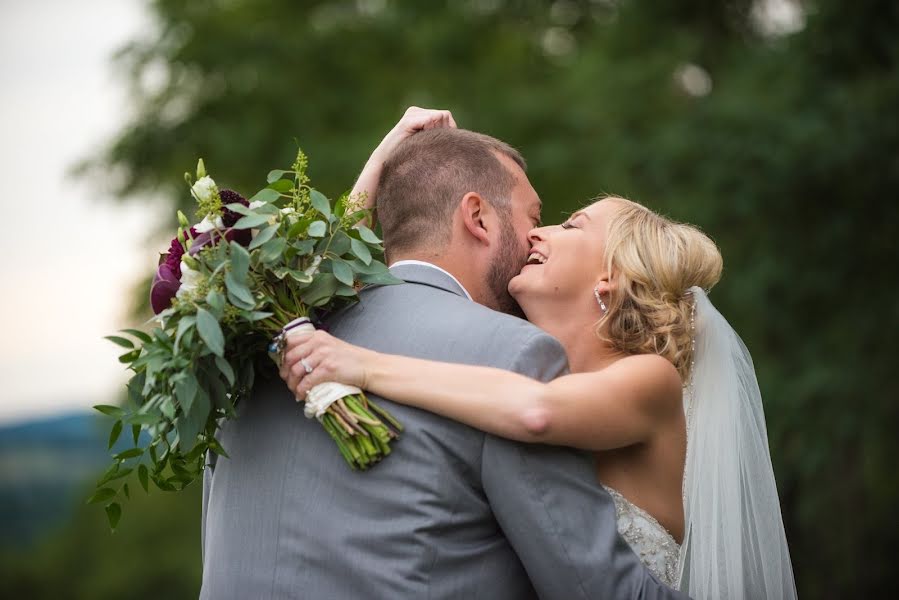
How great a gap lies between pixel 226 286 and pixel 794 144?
7.55 metres

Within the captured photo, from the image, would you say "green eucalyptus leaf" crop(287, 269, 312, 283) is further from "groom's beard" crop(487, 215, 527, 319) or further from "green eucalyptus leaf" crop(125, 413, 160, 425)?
"groom's beard" crop(487, 215, 527, 319)

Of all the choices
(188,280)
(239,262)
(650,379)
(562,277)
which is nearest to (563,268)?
(562,277)

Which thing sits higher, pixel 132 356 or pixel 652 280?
pixel 652 280

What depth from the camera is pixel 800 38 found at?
962cm

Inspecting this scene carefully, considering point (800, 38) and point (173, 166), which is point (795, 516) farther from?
point (173, 166)

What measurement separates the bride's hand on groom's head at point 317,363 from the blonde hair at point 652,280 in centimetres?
99

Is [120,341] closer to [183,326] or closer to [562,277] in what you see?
[183,326]

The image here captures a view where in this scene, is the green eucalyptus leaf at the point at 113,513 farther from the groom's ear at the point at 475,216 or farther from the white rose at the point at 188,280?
the groom's ear at the point at 475,216

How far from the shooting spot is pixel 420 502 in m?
2.71

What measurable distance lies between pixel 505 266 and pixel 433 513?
973 millimetres

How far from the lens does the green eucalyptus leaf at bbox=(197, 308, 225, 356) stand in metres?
2.64

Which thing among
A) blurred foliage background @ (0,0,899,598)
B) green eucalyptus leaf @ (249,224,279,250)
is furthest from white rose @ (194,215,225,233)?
blurred foliage background @ (0,0,899,598)

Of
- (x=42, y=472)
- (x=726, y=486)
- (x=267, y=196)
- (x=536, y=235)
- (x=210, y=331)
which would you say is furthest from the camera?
(x=42, y=472)

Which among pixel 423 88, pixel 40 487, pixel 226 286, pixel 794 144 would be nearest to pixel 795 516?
pixel 794 144
